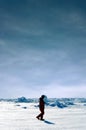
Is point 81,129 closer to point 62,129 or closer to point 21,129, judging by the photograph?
point 62,129

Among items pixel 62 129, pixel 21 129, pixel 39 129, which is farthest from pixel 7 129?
pixel 62 129

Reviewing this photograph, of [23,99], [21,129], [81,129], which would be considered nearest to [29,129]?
[21,129]

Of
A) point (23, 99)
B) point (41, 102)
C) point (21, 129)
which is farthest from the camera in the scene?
point (23, 99)

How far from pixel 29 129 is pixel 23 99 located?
139 meters

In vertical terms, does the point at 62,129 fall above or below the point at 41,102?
below

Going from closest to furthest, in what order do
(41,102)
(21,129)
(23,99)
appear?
(21,129)
(41,102)
(23,99)

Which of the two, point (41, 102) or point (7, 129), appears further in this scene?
point (41, 102)

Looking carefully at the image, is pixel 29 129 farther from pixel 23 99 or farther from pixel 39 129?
pixel 23 99

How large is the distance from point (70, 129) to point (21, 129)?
221 centimetres

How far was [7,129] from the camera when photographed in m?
11.8

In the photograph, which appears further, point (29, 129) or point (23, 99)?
point (23, 99)

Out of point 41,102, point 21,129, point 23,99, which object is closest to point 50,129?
point 21,129

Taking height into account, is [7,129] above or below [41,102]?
below

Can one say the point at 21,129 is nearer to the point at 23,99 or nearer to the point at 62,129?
the point at 62,129
